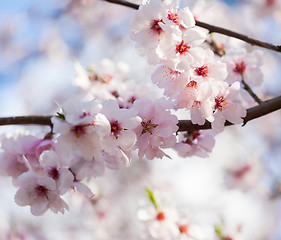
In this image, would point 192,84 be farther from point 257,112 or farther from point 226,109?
point 257,112

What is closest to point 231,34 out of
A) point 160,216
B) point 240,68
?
point 240,68

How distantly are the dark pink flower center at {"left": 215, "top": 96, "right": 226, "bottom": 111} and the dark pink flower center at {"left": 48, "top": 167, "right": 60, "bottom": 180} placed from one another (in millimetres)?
766

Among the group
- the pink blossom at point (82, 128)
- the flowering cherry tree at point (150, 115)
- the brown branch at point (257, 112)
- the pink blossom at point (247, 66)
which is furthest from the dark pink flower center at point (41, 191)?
the pink blossom at point (247, 66)

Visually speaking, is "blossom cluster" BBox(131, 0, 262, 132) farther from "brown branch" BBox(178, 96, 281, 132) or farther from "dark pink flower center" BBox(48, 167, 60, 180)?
"dark pink flower center" BBox(48, 167, 60, 180)

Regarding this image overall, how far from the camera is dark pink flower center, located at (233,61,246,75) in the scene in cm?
210

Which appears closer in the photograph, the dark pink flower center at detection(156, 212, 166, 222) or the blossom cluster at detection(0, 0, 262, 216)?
the blossom cluster at detection(0, 0, 262, 216)

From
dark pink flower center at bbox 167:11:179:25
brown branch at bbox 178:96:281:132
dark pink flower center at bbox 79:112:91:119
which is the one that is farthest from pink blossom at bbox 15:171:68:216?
dark pink flower center at bbox 167:11:179:25

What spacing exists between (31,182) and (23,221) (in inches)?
240

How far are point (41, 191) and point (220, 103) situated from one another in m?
0.88

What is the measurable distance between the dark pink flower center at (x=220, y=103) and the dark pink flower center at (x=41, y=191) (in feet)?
2.73

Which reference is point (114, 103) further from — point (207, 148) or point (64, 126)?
point (207, 148)

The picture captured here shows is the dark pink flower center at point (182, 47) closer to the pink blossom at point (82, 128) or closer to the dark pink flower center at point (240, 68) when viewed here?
the pink blossom at point (82, 128)

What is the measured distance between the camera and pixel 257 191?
4.78m

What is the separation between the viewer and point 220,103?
5.46 ft
